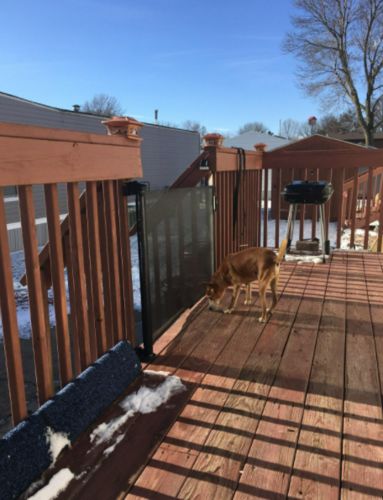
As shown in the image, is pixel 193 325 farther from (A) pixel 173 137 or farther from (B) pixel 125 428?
(A) pixel 173 137

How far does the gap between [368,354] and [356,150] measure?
2938 mm

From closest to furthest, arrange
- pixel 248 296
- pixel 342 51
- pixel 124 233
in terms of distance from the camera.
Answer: pixel 124 233 < pixel 248 296 < pixel 342 51

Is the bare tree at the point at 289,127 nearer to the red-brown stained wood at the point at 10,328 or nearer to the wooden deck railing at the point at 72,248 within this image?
the wooden deck railing at the point at 72,248

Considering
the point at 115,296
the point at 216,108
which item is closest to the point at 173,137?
the point at 115,296

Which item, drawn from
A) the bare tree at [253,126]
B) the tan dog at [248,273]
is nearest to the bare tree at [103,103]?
the bare tree at [253,126]

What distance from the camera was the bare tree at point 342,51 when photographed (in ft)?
52.7

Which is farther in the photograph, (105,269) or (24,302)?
(24,302)

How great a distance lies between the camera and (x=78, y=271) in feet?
5.66

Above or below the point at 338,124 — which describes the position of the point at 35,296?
below

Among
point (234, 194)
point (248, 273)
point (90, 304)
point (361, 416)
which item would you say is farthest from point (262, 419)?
point (234, 194)

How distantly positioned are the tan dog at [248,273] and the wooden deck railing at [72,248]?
3.00ft

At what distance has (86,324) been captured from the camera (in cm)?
181

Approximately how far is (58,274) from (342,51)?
19.0m

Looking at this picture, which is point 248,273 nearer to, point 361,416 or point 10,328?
point 361,416
